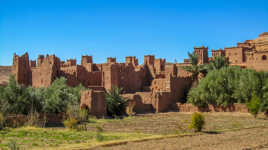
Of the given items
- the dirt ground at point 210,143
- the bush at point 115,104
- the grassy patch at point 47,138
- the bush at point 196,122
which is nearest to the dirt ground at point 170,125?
the bush at point 196,122

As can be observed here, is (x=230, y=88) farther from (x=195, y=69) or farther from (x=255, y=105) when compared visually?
(x=195, y=69)

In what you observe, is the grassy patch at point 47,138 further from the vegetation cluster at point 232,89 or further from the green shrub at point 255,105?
the vegetation cluster at point 232,89

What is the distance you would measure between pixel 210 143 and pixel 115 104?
13948 millimetres

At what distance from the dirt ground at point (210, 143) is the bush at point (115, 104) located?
11856mm

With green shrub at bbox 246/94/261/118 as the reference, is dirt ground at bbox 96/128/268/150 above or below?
below

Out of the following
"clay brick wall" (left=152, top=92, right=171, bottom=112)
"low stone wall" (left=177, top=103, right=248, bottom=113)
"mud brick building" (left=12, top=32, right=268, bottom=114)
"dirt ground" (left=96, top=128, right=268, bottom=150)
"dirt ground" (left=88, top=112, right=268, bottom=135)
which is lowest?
"dirt ground" (left=96, top=128, right=268, bottom=150)

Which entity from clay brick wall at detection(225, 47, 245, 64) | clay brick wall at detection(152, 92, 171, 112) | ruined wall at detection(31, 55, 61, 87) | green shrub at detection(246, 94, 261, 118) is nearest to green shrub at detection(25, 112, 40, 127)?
ruined wall at detection(31, 55, 61, 87)

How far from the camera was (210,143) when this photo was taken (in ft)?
41.1

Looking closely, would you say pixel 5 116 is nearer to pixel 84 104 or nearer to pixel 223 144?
pixel 84 104

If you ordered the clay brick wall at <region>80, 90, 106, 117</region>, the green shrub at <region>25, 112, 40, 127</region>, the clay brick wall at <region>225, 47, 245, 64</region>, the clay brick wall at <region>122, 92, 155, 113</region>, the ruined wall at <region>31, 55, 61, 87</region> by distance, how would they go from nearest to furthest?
the green shrub at <region>25, 112, 40, 127</region>
the clay brick wall at <region>80, 90, 106, 117</region>
the clay brick wall at <region>122, 92, 155, 113</region>
the ruined wall at <region>31, 55, 61, 87</region>
the clay brick wall at <region>225, 47, 245, 64</region>

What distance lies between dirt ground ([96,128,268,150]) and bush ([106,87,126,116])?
467 inches

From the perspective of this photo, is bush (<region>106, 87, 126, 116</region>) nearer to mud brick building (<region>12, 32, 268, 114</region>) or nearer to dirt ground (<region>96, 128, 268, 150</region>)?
mud brick building (<region>12, 32, 268, 114</region>)

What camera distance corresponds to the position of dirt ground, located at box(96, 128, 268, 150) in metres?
11.7

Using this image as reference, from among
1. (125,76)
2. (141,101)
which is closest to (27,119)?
(141,101)
